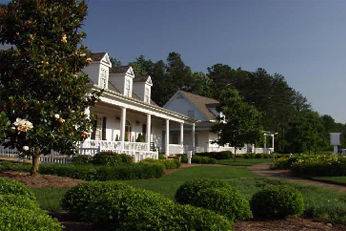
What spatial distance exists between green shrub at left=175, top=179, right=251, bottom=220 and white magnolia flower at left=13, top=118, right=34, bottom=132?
6.82 metres

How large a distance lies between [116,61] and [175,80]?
11503mm

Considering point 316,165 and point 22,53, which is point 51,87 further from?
point 316,165

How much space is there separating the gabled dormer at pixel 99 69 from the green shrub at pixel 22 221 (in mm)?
23245

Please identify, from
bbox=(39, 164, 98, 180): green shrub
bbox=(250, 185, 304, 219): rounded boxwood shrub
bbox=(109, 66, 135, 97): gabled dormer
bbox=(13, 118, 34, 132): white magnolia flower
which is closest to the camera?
→ bbox=(250, 185, 304, 219): rounded boxwood shrub

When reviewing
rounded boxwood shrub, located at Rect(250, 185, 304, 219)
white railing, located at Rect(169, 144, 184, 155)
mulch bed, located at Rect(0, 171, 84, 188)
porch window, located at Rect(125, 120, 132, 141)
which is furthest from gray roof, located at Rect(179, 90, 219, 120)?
rounded boxwood shrub, located at Rect(250, 185, 304, 219)

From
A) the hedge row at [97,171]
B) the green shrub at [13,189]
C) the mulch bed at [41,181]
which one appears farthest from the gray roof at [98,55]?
the green shrub at [13,189]

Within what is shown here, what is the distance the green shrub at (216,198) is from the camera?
8.24m

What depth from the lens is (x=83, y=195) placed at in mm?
7898

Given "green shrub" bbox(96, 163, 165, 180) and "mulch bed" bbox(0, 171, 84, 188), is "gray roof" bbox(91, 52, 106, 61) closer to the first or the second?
"green shrub" bbox(96, 163, 165, 180)

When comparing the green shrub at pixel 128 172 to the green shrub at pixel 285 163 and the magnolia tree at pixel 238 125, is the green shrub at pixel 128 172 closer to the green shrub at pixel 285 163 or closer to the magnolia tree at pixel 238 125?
the green shrub at pixel 285 163

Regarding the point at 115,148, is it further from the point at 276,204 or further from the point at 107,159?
the point at 276,204

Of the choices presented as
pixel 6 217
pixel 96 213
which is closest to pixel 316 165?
pixel 96 213

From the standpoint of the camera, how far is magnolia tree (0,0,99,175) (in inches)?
587

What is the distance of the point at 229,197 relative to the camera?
8.37m
